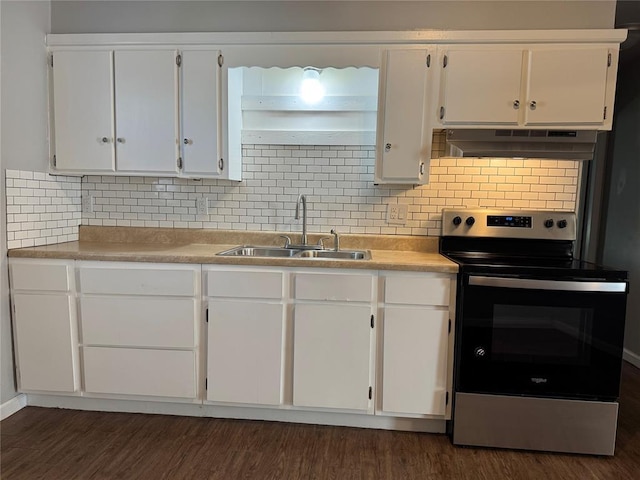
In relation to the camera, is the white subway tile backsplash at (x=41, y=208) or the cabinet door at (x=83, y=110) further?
the cabinet door at (x=83, y=110)

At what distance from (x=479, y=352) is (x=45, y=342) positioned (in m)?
2.32

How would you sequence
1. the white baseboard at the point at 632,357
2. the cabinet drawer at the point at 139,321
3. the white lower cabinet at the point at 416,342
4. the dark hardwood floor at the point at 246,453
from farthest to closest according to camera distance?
the white baseboard at the point at 632,357
the cabinet drawer at the point at 139,321
the white lower cabinet at the point at 416,342
the dark hardwood floor at the point at 246,453

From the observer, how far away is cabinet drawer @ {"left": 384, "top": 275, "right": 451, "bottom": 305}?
211 cm

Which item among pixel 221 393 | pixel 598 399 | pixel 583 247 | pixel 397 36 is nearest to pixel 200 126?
pixel 397 36

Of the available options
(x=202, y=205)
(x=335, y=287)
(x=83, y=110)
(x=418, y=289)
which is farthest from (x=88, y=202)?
(x=418, y=289)

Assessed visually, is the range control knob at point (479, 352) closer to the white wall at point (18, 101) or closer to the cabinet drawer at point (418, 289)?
the cabinet drawer at point (418, 289)

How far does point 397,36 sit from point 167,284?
1.84 metres

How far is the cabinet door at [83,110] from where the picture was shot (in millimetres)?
2453

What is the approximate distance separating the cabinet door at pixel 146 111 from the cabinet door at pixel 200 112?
0.22 feet

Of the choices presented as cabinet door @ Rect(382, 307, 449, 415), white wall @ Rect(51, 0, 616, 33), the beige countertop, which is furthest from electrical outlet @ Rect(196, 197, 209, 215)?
cabinet door @ Rect(382, 307, 449, 415)

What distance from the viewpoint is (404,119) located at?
7.65 ft

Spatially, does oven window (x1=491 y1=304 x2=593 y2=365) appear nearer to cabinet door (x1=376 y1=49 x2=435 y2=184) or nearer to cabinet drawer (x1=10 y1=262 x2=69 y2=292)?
cabinet door (x1=376 y1=49 x2=435 y2=184)

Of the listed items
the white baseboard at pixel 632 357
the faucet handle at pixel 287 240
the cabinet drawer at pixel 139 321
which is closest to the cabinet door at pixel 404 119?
the faucet handle at pixel 287 240

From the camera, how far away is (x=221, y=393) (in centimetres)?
225
